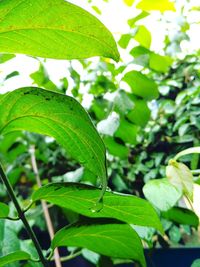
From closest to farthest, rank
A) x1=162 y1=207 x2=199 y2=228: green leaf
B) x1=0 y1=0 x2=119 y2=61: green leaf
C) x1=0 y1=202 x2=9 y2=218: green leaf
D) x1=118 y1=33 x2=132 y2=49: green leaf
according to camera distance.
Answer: x1=0 y1=0 x2=119 y2=61: green leaf
x1=0 y1=202 x2=9 y2=218: green leaf
x1=162 y1=207 x2=199 y2=228: green leaf
x1=118 y1=33 x2=132 y2=49: green leaf

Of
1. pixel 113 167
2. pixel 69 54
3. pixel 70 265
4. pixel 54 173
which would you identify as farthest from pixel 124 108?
pixel 70 265

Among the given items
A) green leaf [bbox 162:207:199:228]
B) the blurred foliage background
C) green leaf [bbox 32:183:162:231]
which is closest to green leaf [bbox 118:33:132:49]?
the blurred foliage background

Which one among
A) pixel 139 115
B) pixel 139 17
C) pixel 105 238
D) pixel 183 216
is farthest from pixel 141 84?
pixel 105 238

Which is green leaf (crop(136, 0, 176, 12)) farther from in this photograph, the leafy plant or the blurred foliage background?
the leafy plant

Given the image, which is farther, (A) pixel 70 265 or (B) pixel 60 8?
(A) pixel 70 265

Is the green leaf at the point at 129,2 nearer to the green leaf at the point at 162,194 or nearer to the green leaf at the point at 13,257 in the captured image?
the green leaf at the point at 162,194

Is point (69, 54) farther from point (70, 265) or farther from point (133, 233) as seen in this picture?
point (70, 265)
